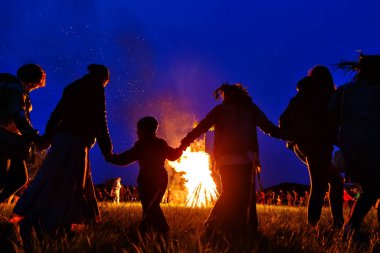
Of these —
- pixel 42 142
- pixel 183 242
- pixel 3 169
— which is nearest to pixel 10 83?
pixel 42 142

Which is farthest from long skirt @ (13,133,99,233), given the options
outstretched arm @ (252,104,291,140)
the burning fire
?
the burning fire

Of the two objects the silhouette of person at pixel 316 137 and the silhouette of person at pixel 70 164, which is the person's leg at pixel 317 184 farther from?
the silhouette of person at pixel 70 164

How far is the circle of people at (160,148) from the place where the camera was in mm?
3824

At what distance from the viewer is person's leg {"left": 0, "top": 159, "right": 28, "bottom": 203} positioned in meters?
4.45

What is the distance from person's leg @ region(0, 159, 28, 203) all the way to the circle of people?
11 millimetres

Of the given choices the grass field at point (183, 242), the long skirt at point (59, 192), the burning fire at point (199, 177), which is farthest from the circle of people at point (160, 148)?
the burning fire at point (199, 177)

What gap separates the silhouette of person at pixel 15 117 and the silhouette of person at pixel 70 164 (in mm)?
268

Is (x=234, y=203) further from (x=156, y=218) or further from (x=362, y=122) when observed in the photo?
(x=362, y=122)

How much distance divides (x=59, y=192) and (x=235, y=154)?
196 cm

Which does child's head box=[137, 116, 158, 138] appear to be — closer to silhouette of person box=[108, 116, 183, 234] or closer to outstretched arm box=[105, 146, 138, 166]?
silhouette of person box=[108, 116, 183, 234]

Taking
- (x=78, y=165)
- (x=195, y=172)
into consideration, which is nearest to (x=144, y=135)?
(x=78, y=165)

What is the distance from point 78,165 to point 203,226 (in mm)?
1739

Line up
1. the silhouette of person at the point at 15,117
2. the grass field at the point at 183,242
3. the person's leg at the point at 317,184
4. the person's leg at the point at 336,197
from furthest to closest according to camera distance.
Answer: the person's leg at the point at 336,197 < the person's leg at the point at 317,184 < the silhouette of person at the point at 15,117 < the grass field at the point at 183,242

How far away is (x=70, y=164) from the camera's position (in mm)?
3885
